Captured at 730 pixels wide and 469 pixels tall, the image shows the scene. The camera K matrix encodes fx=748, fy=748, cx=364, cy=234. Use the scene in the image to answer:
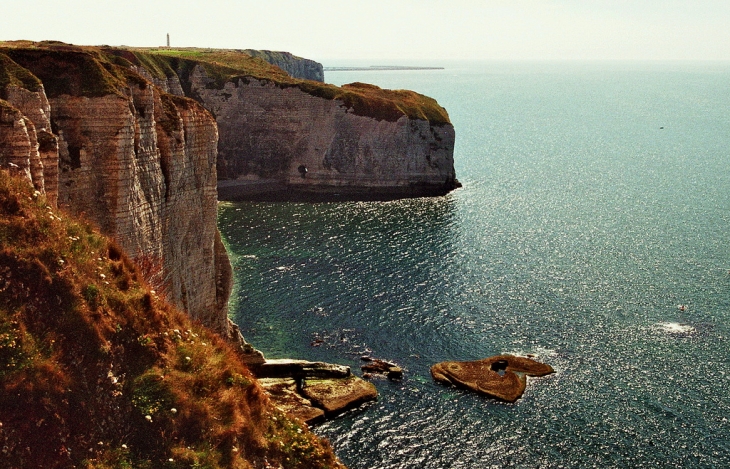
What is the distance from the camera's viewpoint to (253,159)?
144250mm

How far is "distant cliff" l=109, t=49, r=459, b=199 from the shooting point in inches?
5625

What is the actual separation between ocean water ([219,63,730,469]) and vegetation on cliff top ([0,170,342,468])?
23.0m

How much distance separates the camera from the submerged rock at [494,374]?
59375 millimetres

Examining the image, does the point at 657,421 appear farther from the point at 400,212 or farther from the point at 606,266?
the point at 400,212

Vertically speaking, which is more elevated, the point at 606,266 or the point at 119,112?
the point at 119,112

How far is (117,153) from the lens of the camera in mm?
38781

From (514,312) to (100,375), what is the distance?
56.7 m

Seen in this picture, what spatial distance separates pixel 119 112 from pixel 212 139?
39.2 feet

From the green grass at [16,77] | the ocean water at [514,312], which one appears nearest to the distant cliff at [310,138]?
the ocean water at [514,312]

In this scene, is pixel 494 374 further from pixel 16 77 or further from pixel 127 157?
pixel 16 77

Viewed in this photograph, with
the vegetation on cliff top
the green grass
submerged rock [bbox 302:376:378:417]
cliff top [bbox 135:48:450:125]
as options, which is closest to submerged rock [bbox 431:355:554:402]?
submerged rock [bbox 302:376:378:417]

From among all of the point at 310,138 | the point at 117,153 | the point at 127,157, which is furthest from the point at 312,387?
the point at 310,138

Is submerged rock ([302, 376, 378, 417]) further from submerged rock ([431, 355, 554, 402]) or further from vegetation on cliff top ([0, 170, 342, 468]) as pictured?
vegetation on cliff top ([0, 170, 342, 468])

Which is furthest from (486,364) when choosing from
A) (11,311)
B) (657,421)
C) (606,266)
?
(11,311)
